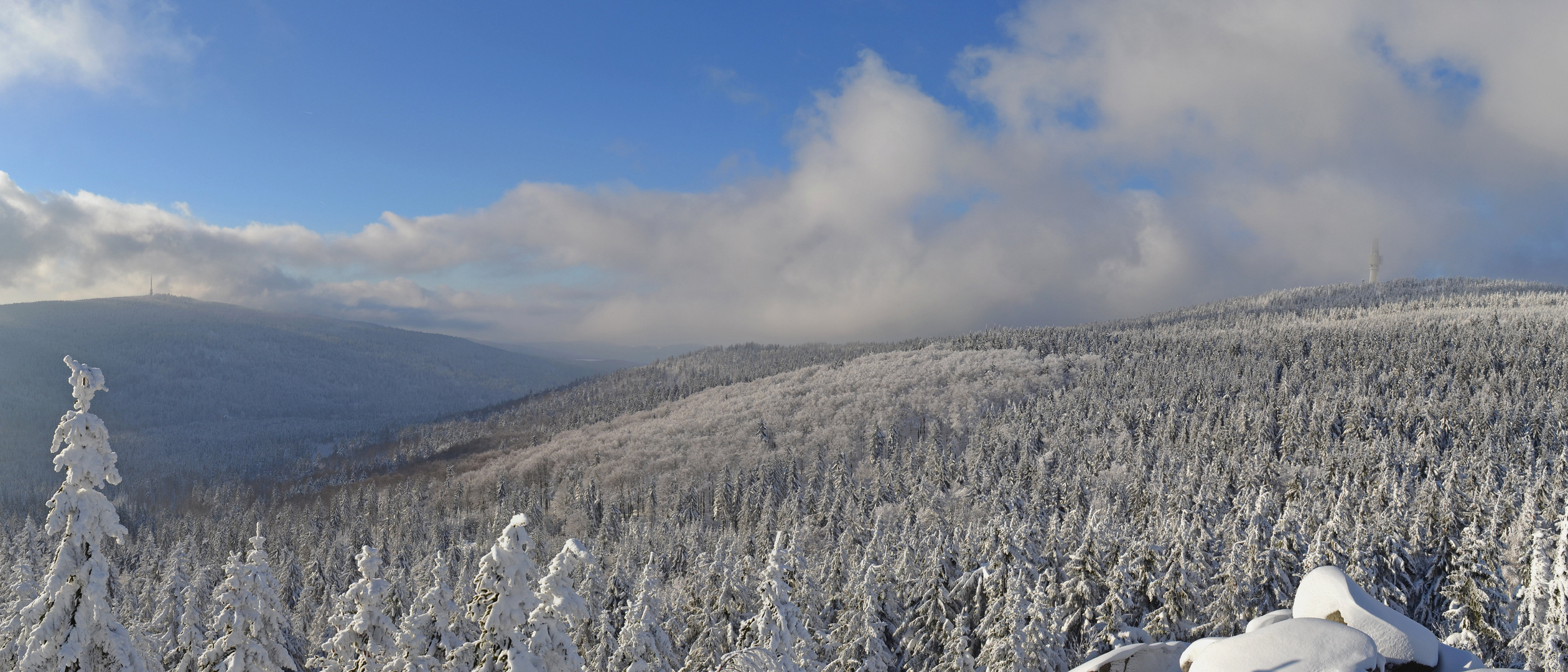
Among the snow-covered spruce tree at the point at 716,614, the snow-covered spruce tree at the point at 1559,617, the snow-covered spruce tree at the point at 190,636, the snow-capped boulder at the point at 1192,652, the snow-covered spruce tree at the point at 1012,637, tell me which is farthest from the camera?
the snow-covered spruce tree at the point at 716,614

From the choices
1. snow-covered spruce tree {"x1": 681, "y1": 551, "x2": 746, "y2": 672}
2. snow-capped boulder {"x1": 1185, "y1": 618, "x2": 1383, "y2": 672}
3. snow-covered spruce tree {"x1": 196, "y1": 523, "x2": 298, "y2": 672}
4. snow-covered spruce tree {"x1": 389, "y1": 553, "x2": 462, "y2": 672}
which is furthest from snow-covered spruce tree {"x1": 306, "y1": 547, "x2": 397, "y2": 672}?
snow-capped boulder {"x1": 1185, "y1": 618, "x2": 1383, "y2": 672}

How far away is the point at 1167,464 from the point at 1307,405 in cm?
3931

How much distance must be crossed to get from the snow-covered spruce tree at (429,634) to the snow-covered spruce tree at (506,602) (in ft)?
8.72

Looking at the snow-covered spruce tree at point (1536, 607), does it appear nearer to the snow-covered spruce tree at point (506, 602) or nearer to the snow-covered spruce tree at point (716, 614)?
the snow-covered spruce tree at point (716, 614)

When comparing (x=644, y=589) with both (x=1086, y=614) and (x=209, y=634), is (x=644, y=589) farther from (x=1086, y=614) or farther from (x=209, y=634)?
(x=1086, y=614)

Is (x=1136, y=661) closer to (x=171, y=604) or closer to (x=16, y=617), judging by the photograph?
(x=16, y=617)

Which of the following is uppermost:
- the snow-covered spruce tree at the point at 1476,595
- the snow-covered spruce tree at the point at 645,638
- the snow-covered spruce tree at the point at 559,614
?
the snow-covered spruce tree at the point at 559,614

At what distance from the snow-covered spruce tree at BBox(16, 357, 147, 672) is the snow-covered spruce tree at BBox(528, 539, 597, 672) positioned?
738 centimetres

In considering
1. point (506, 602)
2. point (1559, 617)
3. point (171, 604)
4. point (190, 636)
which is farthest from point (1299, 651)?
point (171, 604)

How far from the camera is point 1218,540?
36.4 meters

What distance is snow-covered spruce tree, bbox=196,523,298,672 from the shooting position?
14.9 m

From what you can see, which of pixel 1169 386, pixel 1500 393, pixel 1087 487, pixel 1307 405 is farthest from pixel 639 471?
pixel 1500 393

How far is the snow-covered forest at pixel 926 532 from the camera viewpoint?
620 inches

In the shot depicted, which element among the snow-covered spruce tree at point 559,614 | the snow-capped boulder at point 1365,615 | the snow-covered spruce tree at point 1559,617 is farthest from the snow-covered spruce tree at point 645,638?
the snow-covered spruce tree at point 1559,617
